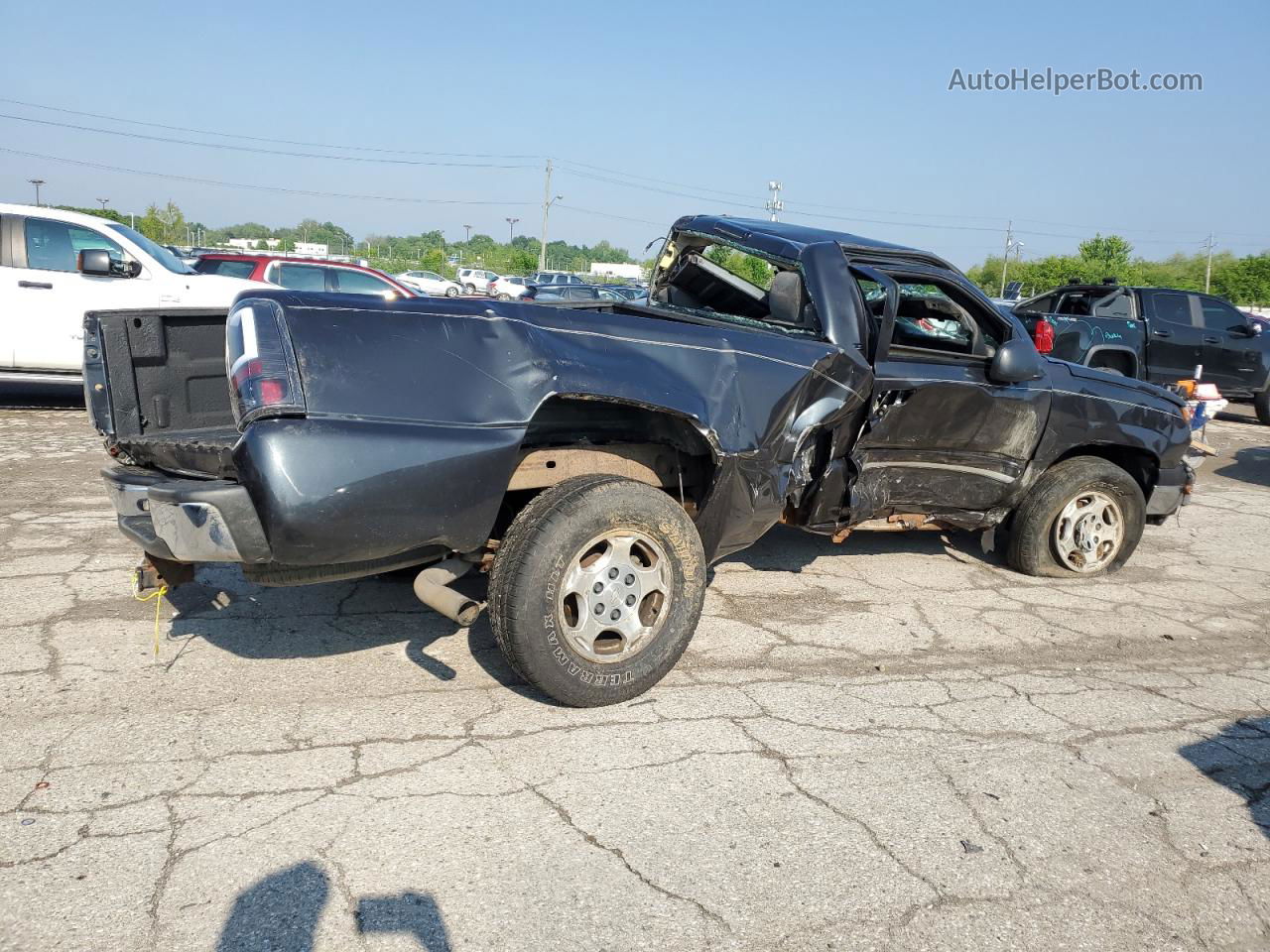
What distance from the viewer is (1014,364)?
5.29 m

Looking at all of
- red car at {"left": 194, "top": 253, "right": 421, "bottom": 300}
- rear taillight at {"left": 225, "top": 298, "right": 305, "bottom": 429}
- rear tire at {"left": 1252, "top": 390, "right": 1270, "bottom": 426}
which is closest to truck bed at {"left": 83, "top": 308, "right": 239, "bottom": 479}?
rear taillight at {"left": 225, "top": 298, "right": 305, "bottom": 429}

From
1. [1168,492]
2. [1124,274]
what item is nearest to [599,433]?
[1168,492]

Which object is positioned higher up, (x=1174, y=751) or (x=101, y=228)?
(x=101, y=228)

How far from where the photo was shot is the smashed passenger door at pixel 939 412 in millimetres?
5152

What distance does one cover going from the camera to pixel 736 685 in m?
4.25

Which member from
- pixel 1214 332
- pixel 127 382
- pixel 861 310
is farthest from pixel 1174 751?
pixel 1214 332

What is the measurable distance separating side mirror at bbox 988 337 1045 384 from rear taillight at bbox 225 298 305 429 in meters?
3.65

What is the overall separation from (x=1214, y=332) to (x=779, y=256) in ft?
37.9

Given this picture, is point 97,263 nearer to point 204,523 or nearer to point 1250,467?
point 204,523

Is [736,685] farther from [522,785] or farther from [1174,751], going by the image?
[1174,751]

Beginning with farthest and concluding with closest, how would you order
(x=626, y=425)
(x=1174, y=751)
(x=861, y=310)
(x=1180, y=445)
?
(x=1180, y=445) → (x=861, y=310) → (x=626, y=425) → (x=1174, y=751)

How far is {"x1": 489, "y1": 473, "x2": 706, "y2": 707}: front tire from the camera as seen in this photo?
3.61 meters

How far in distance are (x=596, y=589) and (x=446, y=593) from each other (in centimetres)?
55

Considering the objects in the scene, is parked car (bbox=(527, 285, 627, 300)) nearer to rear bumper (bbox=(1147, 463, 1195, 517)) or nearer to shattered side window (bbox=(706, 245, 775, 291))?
shattered side window (bbox=(706, 245, 775, 291))
